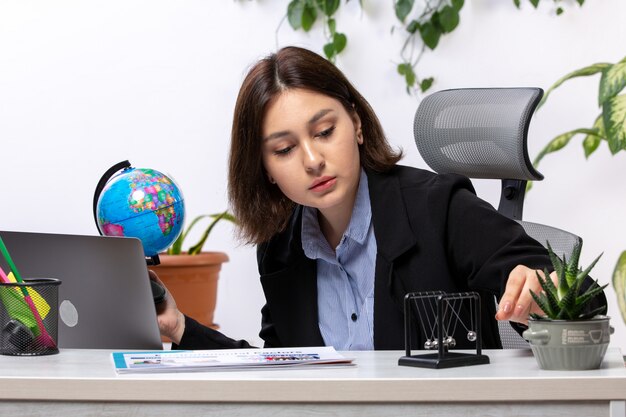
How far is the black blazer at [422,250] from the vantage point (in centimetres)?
158

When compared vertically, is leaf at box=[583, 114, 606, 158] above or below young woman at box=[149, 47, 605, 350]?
above

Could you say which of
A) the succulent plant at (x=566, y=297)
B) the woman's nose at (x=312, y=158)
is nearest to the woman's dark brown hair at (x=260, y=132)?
the woman's nose at (x=312, y=158)

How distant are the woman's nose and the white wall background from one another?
1607mm

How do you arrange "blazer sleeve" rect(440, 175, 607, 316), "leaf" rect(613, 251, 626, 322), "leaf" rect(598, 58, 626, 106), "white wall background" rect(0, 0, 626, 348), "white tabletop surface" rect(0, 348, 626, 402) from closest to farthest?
"white tabletop surface" rect(0, 348, 626, 402) < "blazer sleeve" rect(440, 175, 607, 316) < "leaf" rect(598, 58, 626, 106) < "leaf" rect(613, 251, 626, 322) < "white wall background" rect(0, 0, 626, 348)

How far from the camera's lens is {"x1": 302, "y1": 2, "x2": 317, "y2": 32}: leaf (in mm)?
3156

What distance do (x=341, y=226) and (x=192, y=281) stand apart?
127 cm

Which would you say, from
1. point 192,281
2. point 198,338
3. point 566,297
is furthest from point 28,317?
point 192,281

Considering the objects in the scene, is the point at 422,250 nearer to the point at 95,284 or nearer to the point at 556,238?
the point at 556,238

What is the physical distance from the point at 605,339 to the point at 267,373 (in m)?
0.42

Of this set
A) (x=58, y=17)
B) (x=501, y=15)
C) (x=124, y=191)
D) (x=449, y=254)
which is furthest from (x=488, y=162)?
(x=58, y=17)

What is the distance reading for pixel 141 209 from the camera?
5.05ft

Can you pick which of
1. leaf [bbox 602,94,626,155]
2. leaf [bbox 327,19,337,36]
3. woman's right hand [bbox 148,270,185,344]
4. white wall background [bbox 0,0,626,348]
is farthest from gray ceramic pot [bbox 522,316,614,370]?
leaf [bbox 327,19,337,36]

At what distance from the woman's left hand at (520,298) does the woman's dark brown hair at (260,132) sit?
580 mm

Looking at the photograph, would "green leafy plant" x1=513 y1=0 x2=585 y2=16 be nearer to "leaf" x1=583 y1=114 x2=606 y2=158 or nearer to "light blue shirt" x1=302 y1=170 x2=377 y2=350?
"leaf" x1=583 y1=114 x2=606 y2=158
